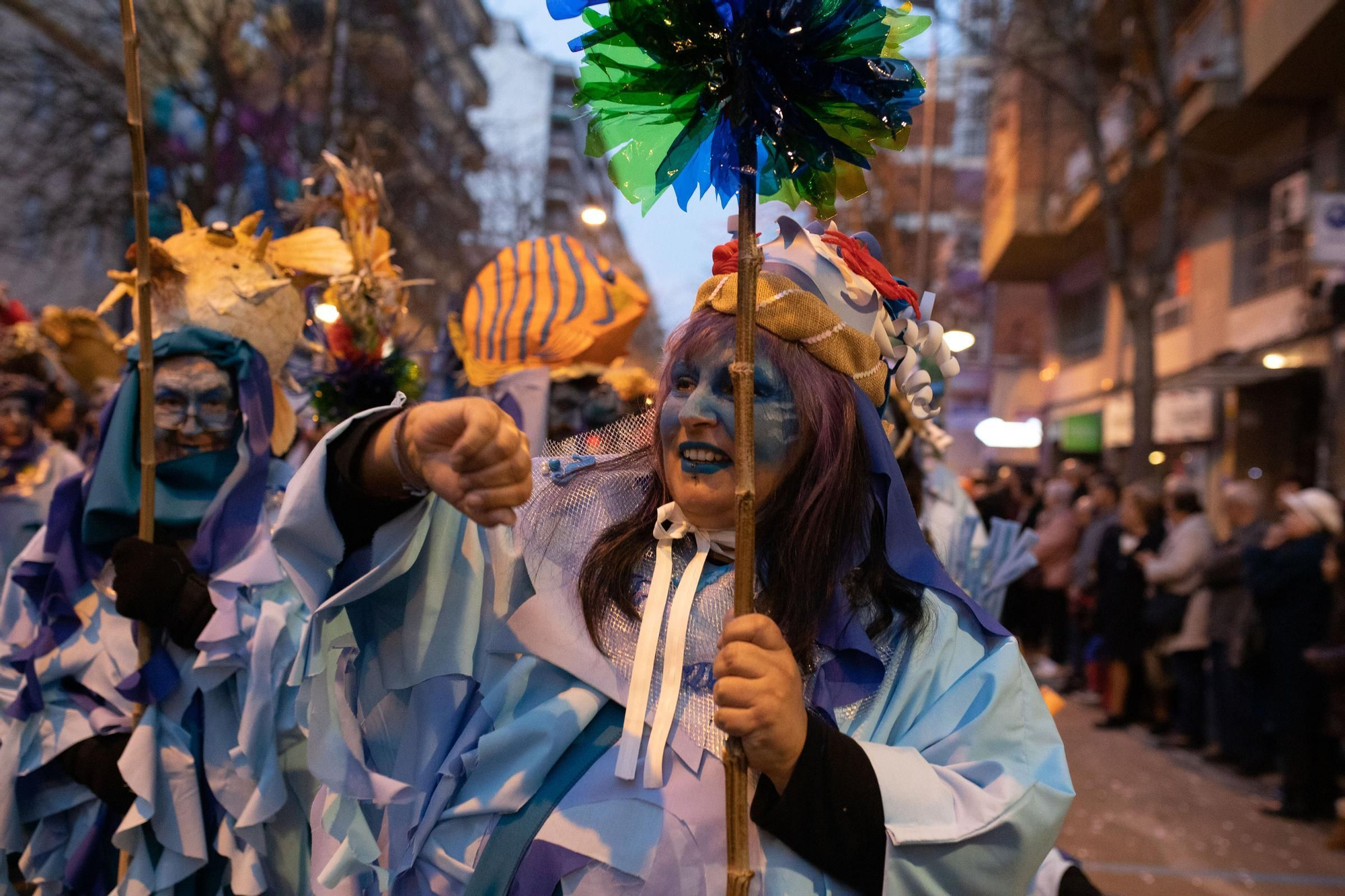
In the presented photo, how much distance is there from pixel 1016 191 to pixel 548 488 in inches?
856

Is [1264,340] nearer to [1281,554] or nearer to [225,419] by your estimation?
[1281,554]

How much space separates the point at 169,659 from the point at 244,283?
3.64ft

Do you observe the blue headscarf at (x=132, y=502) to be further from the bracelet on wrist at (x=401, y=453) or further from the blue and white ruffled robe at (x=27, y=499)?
the blue and white ruffled robe at (x=27, y=499)

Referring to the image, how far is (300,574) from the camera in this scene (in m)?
1.72

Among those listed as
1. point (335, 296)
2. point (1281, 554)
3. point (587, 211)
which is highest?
point (587, 211)

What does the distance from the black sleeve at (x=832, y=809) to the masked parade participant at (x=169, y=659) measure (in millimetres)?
1699

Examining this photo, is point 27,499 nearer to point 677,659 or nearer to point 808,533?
point 677,659

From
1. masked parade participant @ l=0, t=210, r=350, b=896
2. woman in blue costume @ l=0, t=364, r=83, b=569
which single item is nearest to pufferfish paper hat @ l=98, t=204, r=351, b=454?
masked parade participant @ l=0, t=210, r=350, b=896

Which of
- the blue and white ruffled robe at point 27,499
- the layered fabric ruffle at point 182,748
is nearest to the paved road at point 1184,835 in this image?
the layered fabric ruffle at point 182,748

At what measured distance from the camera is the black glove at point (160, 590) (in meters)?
2.77

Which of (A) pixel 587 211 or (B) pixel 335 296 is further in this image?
(A) pixel 587 211

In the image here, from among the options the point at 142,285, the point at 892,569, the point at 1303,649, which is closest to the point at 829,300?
the point at 892,569

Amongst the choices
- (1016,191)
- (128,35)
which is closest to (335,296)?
(128,35)

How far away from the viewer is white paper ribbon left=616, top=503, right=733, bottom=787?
168cm
